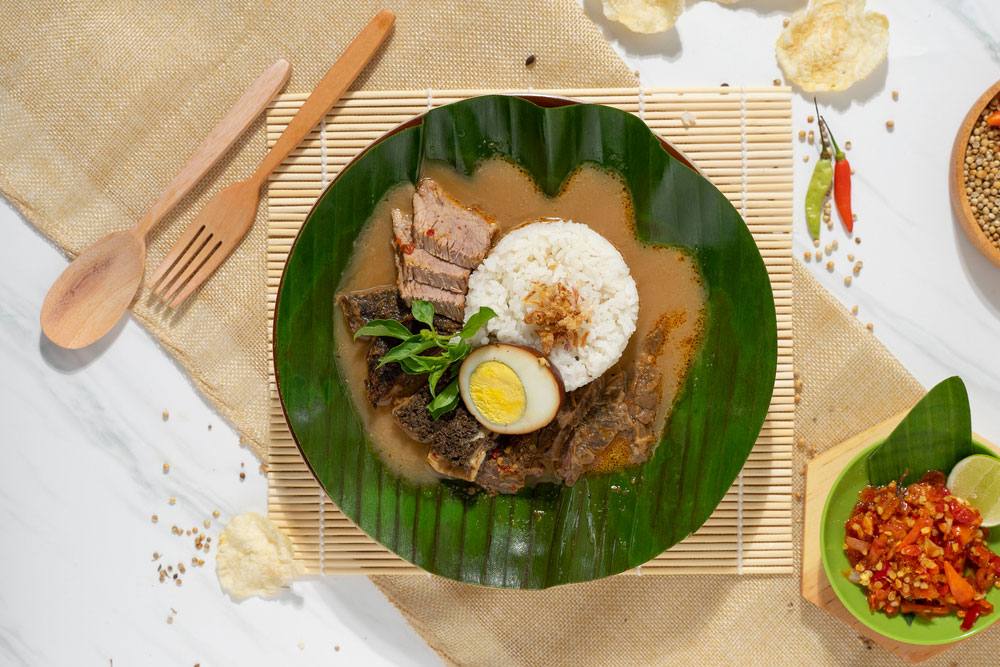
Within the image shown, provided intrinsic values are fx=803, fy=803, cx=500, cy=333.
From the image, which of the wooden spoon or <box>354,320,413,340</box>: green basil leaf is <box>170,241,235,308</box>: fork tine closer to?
the wooden spoon

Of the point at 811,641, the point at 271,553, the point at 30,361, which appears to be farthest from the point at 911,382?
the point at 30,361

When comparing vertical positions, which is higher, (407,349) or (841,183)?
(407,349)

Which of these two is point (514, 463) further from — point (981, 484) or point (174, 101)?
point (174, 101)

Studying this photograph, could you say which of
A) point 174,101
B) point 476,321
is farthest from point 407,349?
point 174,101

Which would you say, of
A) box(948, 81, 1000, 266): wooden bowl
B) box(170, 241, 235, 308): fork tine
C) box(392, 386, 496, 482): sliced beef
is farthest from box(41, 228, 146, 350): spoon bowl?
box(948, 81, 1000, 266): wooden bowl

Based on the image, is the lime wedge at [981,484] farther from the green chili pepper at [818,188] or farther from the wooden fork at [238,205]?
the wooden fork at [238,205]

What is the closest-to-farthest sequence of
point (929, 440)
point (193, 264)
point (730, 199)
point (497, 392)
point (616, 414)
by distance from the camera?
point (497, 392), point (616, 414), point (929, 440), point (730, 199), point (193, 264)

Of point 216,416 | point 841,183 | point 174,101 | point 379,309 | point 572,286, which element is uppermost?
point 174,101
